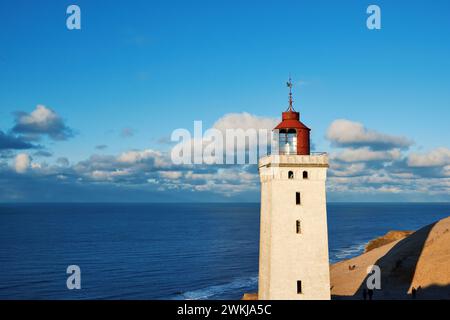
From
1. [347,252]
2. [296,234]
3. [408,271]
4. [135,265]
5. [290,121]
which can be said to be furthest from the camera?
[347,252]

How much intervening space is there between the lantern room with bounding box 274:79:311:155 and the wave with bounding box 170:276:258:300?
36260mm

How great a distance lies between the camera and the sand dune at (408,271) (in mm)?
48594

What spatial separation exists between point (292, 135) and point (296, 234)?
7193 millimetres

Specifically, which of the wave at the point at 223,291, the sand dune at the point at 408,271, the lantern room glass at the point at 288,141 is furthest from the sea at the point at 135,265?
the lantern room glass at the point at 288,141

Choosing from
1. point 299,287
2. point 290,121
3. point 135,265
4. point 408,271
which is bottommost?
point 135,265

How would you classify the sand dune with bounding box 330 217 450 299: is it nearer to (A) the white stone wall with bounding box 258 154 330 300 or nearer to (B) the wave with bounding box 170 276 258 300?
(B) the wave with bounding box 170 276 258 300

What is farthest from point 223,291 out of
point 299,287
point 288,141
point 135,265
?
point 288,141

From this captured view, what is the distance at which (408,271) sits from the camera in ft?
180

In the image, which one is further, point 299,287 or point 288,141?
point 288,141

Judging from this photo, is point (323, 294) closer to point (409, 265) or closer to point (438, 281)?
point (438, 281)

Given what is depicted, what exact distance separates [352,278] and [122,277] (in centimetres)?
4032

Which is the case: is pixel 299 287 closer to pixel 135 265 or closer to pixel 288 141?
A: pixel 288 141
